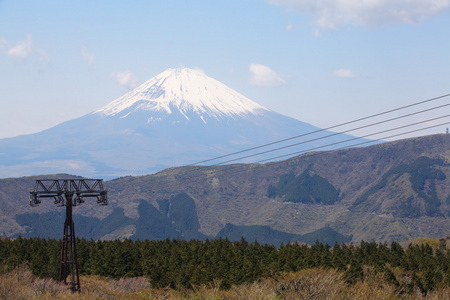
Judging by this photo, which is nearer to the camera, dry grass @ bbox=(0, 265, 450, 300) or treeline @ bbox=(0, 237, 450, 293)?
dry grass @ bbox=(0, 265, 450, 300)

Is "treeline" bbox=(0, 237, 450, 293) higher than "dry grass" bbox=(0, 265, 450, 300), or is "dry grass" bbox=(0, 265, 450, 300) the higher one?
"dry grass" bbox=(0, 265, 450, 300)

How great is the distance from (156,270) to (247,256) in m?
17.2

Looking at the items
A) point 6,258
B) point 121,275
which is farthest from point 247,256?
point 6,258

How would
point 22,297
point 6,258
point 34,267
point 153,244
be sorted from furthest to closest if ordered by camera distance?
point 153,244 → point 6,258 → point 34,267 → point 22,297

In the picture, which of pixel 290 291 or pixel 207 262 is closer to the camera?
pixel 290 291

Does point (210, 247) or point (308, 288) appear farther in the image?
point (210, 247)

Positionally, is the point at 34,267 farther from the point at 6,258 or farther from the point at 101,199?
the point at 101,199

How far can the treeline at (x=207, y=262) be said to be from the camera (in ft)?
258

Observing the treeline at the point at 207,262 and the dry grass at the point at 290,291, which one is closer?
the dry grass at the point at 290,291

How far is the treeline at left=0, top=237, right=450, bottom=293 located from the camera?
78688 mm

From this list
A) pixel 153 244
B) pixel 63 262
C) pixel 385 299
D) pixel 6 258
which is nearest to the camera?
pixel 385 299

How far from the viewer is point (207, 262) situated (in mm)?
88562

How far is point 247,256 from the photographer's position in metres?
92.9

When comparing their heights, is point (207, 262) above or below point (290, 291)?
below
